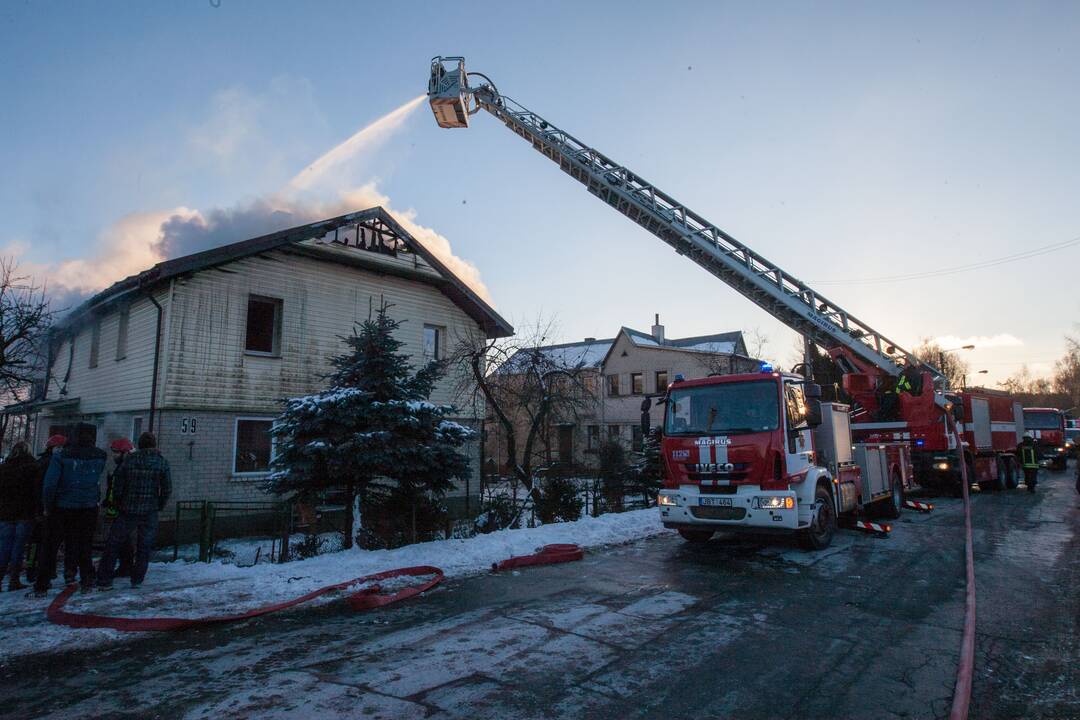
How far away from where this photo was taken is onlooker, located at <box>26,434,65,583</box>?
7.03 m

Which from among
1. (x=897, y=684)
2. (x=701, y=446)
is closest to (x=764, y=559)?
(x=701, y=446)

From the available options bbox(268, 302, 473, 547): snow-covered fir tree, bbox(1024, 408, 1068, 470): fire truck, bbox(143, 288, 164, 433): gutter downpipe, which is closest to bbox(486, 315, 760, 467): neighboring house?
bbox(1024, 408, 1068, 470): fire truck

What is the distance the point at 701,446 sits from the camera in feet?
30.0

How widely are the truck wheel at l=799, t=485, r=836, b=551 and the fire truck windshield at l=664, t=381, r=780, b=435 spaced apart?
1.49 metres

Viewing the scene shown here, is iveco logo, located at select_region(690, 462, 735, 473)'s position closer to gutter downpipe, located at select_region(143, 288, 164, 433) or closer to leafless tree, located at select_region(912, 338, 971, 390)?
gutter downpipe, located at select_region(143, 288, 164, 433)

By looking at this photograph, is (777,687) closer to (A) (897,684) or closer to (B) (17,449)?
(A) (897,684)

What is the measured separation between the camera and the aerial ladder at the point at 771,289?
50.2 ft

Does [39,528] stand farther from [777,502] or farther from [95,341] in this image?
[95,341]

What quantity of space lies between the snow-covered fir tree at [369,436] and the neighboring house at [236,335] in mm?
3410

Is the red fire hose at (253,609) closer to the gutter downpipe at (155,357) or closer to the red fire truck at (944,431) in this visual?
the gutter downpipe at (155,357)

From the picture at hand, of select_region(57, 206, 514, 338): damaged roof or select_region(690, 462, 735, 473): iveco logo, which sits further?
select_region(57, 206, 514, 338): damaged roof

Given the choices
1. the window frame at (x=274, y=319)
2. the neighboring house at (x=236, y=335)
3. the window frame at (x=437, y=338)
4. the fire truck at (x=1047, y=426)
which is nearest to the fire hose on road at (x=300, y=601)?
the neighboring house at (x=236, y=335)

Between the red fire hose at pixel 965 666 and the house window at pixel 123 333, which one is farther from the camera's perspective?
the house window at pixel 123 333

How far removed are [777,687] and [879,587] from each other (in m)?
3.68
